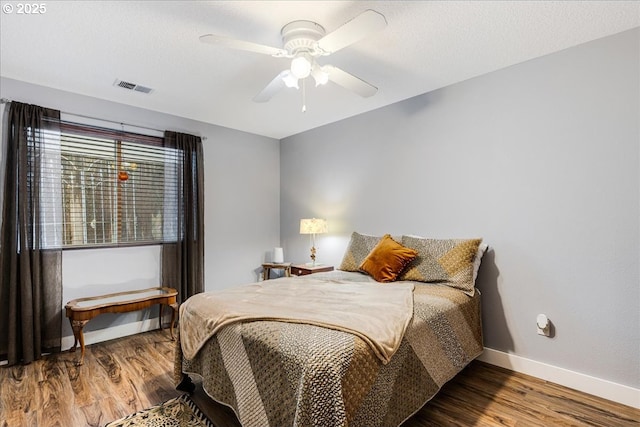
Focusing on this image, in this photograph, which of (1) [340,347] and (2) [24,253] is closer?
(1) [340,347]

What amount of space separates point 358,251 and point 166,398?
1.99 meters

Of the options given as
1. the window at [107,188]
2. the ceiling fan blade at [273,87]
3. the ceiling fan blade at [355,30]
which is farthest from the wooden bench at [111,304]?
the ceiling fan blade at [355,30]

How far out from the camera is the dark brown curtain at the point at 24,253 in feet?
8.98

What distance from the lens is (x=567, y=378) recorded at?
2312mm

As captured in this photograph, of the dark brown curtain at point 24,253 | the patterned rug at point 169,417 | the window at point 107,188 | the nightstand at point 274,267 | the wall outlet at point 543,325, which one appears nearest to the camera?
the patterned rug at point 169,417

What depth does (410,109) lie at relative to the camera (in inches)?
130

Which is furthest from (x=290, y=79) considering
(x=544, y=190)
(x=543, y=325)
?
(x=543, y=325)

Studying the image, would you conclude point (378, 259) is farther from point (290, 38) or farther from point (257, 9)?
point (257, 9)

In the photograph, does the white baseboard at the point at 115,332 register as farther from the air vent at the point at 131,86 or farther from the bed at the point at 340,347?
the air vent at the point at 131,86

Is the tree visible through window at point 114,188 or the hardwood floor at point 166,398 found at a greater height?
the tree visible through window at point 114,188

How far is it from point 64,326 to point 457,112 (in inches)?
164

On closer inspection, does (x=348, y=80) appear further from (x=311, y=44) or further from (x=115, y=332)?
(x=115, y=332)

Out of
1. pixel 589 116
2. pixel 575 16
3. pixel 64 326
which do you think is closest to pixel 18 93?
pixel 64 326

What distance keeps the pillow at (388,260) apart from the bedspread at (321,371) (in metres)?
0.64
